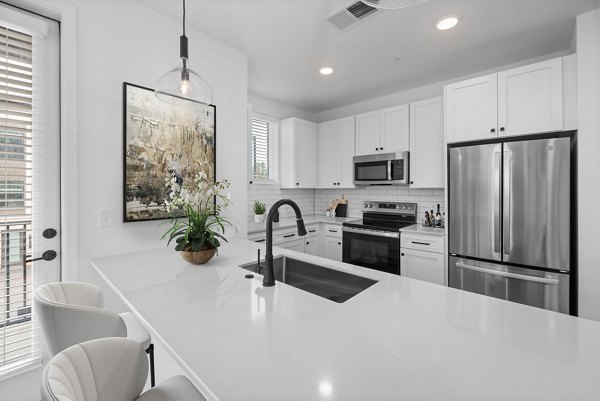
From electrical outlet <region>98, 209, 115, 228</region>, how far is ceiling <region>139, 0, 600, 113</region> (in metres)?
1.54

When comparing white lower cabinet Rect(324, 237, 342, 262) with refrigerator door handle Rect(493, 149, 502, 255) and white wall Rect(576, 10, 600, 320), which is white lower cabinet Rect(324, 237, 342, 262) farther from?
white wall Rect(576, 10, 600, 320)

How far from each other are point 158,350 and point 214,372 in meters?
1.46

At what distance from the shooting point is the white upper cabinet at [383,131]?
11.3ft

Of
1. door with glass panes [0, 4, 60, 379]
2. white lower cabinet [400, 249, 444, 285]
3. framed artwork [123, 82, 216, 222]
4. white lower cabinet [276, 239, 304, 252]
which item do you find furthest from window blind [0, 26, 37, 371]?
white lower cabinet [400, 249, 444, 285]

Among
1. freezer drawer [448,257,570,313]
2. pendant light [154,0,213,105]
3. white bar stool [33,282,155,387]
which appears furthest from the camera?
freezer drawer [448,257,570,313]

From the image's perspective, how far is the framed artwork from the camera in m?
1.92

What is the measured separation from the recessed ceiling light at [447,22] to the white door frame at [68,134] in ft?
8.49

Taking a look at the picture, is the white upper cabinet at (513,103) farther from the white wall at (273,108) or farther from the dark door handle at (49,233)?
the dark door handle at (49,233)

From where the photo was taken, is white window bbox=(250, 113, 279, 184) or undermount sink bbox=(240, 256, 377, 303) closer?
undermount sink bbox=(240, 256, 377, 303)

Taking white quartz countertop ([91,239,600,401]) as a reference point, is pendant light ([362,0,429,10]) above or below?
above

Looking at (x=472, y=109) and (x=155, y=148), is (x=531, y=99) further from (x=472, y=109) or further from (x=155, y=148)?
(x=155, y=148)

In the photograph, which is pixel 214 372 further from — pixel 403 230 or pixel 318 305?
pixel 403 230

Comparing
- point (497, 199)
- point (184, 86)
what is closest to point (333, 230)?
point (497, 199)

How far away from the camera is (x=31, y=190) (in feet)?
5.36
